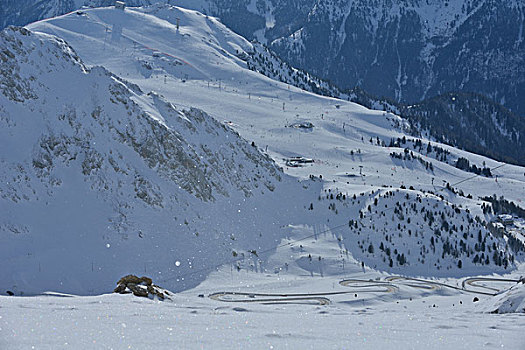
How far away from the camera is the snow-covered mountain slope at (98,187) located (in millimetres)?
45312

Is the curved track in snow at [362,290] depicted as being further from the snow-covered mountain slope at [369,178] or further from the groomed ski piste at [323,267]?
the snow-covered mountain slope at [369,178]

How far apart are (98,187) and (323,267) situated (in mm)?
27605

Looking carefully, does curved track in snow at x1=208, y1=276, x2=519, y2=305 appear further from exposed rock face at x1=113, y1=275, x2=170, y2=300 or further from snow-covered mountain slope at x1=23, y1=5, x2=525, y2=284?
exposed rock face at x1=113, y1=275, x2=170, y2=300

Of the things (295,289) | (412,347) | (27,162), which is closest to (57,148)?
(27,162)

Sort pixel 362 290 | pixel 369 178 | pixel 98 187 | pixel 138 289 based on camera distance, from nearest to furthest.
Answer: pixel 138 289 → pixel 362 290 → pixel 98 187 → pixel 369 178

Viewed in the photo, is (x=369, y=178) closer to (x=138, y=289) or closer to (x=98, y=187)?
(x=98, y=187)

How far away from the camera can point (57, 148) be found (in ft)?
177

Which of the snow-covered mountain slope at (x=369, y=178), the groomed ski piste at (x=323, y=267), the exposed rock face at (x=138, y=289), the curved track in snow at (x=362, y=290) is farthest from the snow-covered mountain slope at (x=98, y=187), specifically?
the exposed rock face at (x=138, y=289)

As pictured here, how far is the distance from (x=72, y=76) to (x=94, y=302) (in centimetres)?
4628

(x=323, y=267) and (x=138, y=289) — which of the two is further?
(x=323, y=267)

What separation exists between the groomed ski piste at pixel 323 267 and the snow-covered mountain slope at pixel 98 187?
98 centimetres

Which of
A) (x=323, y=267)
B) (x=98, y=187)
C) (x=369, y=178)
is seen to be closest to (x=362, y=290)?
(x=323, y=267)

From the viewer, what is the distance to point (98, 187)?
5394 centimetres

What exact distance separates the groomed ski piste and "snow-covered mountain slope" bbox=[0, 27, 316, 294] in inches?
38.4
